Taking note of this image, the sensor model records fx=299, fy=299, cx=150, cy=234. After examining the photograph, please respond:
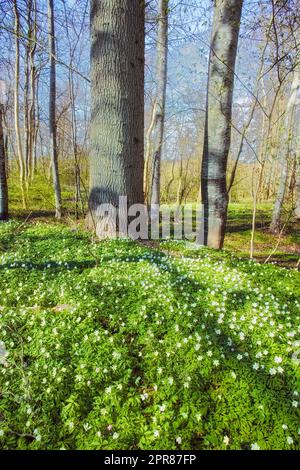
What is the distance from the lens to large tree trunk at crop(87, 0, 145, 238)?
5.12 m

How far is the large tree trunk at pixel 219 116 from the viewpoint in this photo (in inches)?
205

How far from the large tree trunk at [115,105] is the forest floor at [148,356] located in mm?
1750

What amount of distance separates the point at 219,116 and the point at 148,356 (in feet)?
14.7

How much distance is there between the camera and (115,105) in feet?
17.4

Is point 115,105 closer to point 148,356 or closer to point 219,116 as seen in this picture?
point 219,116

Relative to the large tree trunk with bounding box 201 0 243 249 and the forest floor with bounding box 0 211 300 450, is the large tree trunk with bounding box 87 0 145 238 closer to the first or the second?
the large tree trunk with bounding box 201 0 243 249

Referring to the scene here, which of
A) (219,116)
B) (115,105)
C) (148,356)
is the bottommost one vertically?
(148,356)

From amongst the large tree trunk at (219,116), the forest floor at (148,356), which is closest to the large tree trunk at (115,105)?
the large tree trunk at (219,116)

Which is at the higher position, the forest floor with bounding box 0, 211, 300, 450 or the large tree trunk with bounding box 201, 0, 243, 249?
the large tree trunk with bounding box 201, 0, 243, 249

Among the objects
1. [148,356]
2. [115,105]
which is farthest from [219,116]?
[148,356]

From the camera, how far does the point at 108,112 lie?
533 centimetres

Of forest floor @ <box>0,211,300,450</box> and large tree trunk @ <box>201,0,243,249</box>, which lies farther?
large tree trunk @ <box>201,0,243,249</box>

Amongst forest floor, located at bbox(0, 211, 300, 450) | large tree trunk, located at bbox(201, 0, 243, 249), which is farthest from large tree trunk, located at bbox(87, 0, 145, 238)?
forest floor, located at bbox(0, 211, 300, 450)

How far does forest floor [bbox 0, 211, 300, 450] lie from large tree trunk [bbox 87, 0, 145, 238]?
175 cm
